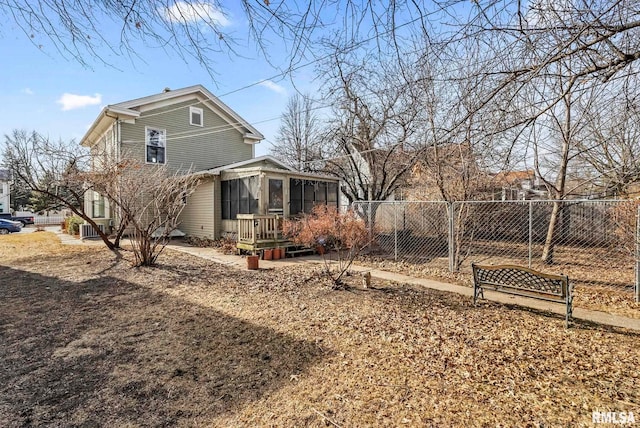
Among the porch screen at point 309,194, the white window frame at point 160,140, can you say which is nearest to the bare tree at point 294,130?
the porch screen at point 309,194

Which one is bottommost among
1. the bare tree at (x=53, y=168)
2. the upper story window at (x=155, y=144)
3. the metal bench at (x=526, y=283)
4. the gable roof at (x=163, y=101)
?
the metal bench at (x=526, y=283)

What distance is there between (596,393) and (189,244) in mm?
12942

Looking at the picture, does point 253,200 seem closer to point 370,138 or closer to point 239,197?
point 239,197

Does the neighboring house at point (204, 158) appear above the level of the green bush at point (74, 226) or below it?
above

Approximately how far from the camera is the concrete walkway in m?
4.71

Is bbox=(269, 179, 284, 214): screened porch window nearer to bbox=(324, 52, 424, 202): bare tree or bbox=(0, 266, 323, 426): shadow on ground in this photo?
bbox=(324, 52, 424, 202): bare tree

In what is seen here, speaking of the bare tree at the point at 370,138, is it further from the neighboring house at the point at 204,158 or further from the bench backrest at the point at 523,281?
the bench backrest at the point at 523,281

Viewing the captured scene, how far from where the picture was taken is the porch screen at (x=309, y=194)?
12961 mm

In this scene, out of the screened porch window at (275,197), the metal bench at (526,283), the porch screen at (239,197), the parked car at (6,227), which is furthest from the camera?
the parked car at (6,227)

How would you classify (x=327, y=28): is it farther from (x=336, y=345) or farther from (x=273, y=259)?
(x=273, y=259)

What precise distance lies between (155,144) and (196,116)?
8.63 ft

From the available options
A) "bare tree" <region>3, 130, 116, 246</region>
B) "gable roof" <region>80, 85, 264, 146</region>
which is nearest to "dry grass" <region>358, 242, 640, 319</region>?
"bare tree" <region>3, 130, 116, 246</region>

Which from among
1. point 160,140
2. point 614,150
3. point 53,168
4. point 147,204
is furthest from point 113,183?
point 614,150

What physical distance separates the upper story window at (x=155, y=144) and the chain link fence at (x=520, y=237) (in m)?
9.14
